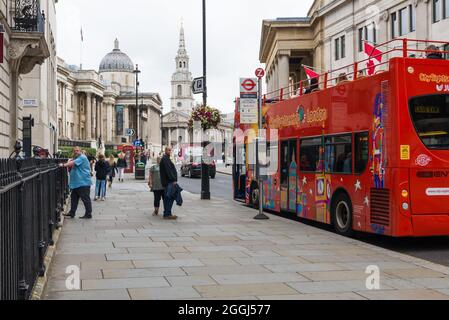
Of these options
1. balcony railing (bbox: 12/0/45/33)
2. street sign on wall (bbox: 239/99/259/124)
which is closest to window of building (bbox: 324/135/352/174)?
street sign on wall (bbox: 239/99/259/124)

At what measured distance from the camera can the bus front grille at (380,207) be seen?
11.1 m

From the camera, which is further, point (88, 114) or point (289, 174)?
point (88, 114)

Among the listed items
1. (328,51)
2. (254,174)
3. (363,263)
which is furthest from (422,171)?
(328,51)

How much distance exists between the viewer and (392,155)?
10.9m

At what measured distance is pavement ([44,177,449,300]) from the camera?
7.11 m

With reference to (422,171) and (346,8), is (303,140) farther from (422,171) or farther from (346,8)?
(346,8)

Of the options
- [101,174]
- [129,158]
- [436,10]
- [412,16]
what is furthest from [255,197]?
[129,158]

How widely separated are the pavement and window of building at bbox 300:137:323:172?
145 centimetres

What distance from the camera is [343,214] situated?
1317 centimetres

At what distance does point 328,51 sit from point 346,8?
6064mm

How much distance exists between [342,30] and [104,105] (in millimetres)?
92639

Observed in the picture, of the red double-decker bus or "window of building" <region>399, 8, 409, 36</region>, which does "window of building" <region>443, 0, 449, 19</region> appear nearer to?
"window of building" <region>399, 8, 409, 36</region>

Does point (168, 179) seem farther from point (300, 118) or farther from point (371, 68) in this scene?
point (371, 68)

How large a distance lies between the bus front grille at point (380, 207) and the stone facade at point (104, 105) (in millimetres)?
70638
